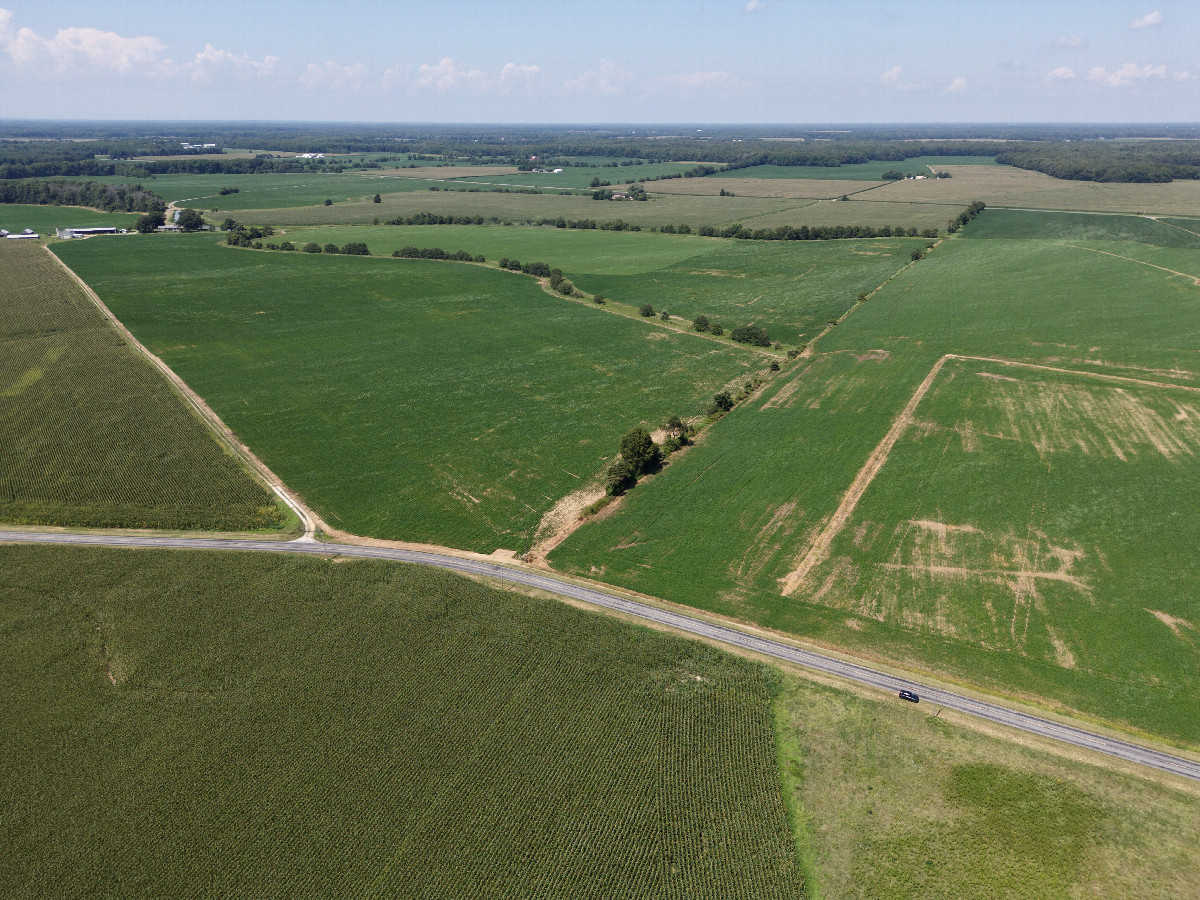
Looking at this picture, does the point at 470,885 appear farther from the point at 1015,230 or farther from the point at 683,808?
the point at 1015,230

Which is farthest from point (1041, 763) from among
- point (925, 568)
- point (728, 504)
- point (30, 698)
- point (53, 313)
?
point (53, 313)

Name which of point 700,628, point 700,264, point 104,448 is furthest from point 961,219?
point 104,448

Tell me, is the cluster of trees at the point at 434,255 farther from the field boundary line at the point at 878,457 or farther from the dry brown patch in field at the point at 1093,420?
the dry brown patch in field at the point at 1093,420

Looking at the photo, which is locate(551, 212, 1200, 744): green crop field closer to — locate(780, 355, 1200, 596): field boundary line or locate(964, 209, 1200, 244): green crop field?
locate(780, 355, 1200, 596): field boundary line

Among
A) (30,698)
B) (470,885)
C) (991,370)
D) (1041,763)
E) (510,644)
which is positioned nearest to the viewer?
(470,885)

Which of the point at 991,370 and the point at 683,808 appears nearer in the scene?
the point at 683,808

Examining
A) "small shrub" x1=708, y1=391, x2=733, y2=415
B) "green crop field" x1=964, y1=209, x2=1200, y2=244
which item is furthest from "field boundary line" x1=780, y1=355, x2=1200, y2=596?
"green crop field" x1=964, y1=209, x2=1200, y2=244
